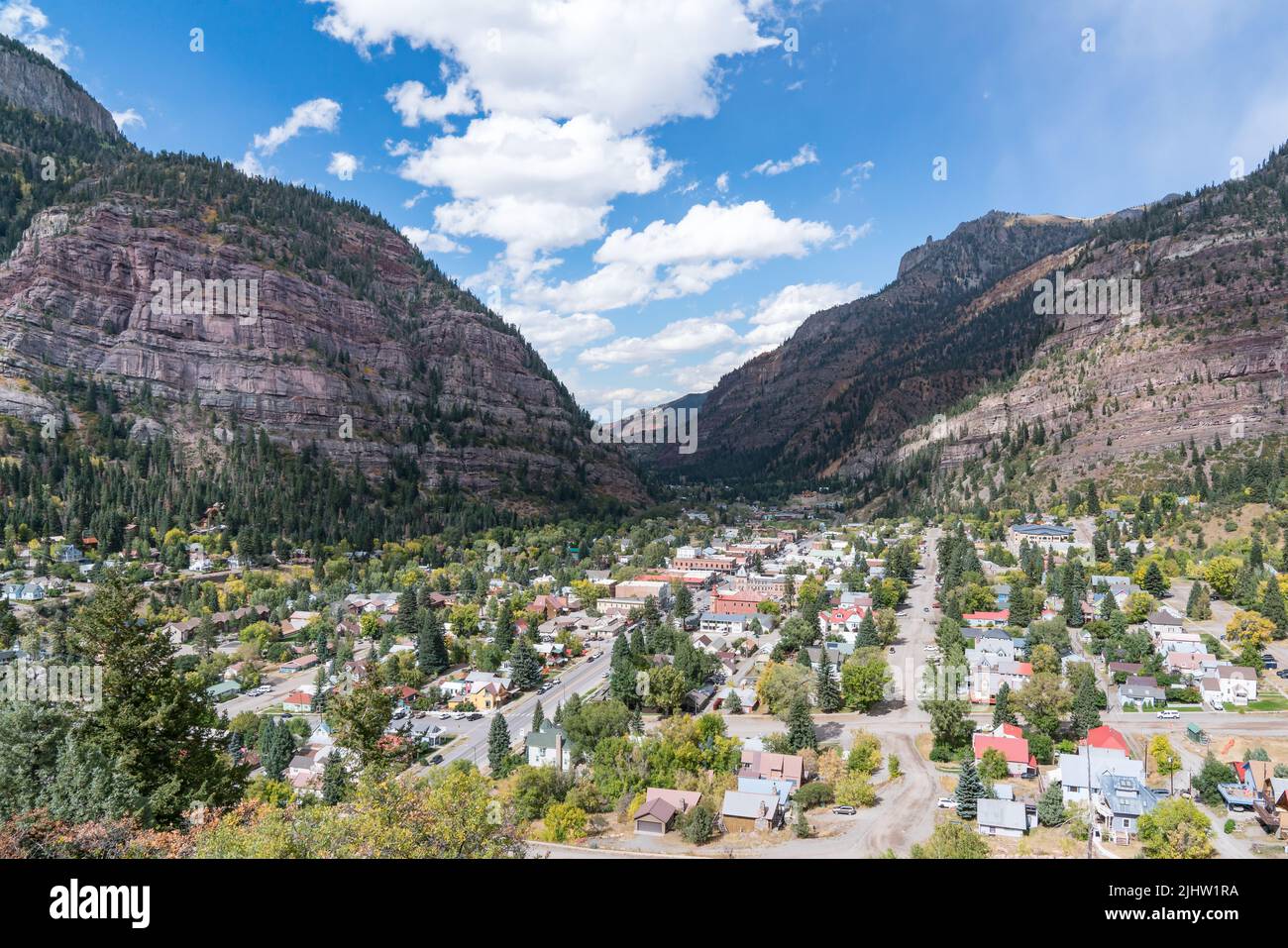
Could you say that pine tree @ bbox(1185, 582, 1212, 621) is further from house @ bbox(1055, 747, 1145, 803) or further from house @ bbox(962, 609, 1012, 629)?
house @ bbox(1055, 747, 1145, 803)

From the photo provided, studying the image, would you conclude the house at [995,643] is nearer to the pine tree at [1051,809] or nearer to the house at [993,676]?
the house at [993,676]

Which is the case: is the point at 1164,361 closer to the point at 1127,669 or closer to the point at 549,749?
the point at 1127,669

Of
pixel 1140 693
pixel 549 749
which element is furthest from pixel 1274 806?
pixel 549 749

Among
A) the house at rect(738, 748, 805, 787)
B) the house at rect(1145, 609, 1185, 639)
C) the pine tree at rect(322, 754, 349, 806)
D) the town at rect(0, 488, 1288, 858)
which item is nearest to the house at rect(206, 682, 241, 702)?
the town at rect(0, 488, 1288, 858)

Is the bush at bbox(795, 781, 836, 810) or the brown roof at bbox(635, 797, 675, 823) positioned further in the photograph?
the bush at bbox(795, 781, 836, 810)

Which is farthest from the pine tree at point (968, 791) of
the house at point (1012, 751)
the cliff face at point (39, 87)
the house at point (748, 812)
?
the cliff face at point (39, 87)

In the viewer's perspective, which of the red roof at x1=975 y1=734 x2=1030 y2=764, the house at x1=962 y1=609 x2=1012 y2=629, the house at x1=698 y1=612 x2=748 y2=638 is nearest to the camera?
the red roof at x1=975 y1=734 x2=1030 y2=764

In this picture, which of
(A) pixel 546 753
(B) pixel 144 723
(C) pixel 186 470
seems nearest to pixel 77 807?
(B) pixel 144 723

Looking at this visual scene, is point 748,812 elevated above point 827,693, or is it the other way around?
point 827,693
